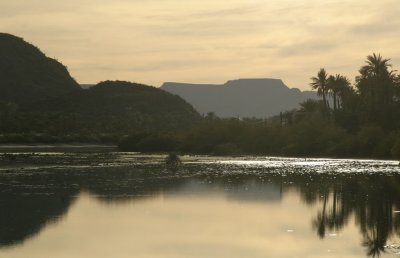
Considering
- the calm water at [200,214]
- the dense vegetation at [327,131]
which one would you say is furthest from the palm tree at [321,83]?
the calm water at [200,214]

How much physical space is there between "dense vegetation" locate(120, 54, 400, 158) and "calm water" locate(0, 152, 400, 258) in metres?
31.3

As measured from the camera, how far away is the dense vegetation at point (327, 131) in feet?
321

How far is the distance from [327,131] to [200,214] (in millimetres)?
67693

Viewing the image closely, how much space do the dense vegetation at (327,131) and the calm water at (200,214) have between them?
1232 inches

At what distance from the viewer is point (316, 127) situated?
104 m

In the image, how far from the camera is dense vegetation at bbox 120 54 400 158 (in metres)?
97.9

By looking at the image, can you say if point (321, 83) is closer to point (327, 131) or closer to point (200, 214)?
point (327, 131)

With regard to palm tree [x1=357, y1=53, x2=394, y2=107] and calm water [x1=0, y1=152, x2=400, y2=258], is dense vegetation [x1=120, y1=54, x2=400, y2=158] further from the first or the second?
calm water [x1=0, y1=152, x2=400, y2=258]

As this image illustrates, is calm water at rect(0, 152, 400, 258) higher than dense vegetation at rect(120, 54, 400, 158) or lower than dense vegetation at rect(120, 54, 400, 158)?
lower

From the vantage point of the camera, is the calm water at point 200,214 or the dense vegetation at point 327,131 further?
the dense vegetation at point 327,131

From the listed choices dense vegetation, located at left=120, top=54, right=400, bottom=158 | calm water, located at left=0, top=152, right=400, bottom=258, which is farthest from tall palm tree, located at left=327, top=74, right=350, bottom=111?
calm water, located at left=0, top=152, right=400, bottom=258

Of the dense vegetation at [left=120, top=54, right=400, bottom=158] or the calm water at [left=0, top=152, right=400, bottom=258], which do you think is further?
the dense vegetation at [left=120, top=54, right=400, bottom=158]

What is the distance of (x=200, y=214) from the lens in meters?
37.3

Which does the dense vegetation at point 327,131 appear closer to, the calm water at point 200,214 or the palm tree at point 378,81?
the palm tree at point 378,81
